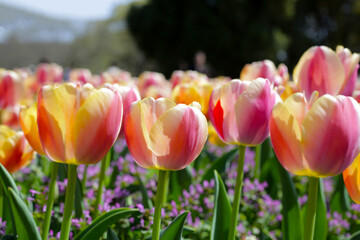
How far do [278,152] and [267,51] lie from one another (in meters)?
23.8

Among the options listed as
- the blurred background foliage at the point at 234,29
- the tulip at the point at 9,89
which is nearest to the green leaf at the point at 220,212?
the tulip at the point at 9,89

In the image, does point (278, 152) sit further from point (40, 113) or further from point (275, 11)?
point (275, 11)

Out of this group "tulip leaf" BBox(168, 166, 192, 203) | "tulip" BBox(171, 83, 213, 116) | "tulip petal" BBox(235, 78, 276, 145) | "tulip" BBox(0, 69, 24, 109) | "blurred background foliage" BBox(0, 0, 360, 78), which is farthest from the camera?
"blurred background foliage" BBox(0, 0, 360, 78)

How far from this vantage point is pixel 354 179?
102cm

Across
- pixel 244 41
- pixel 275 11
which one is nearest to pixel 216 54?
pixel 244 41

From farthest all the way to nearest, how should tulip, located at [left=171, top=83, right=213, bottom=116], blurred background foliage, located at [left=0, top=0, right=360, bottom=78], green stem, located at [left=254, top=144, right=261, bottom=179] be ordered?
blurred background foliage, located at [left=0, top=0, right=360, bottom=78]
green stem, located at [left=254, top=144, right=261, bottom=179]
tulip, located at [left=171, top=83, right=213, bottom=116]

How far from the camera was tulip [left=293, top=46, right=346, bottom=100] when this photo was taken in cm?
152

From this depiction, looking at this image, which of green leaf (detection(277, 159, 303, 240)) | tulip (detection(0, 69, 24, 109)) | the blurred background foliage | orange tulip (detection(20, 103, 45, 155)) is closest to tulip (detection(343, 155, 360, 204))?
green leaf (detection(277, 159, 303, 240))

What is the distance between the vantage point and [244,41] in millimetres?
23875

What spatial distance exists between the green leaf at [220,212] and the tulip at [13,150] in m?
0.60

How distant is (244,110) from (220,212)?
0.31 meters

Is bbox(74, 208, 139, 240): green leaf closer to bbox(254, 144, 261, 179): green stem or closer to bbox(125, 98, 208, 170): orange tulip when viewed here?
bbox(125, 98, 208, 170): orange tulip

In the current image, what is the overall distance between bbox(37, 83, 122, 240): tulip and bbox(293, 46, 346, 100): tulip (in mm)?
802

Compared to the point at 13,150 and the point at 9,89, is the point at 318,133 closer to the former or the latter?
the point at 13,150
